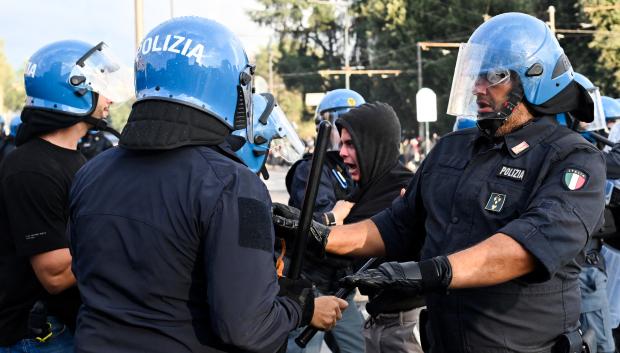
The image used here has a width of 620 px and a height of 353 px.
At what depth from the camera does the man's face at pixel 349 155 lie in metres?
4.57

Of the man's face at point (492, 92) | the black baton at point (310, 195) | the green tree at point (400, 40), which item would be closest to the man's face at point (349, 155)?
the man's face at point (492, 92)

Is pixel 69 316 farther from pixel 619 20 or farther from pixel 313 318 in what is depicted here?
pixel 619 20

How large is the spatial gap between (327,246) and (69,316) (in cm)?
118

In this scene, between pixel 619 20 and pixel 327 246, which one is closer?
pixel 327 246

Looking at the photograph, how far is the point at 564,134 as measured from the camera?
2.90 m

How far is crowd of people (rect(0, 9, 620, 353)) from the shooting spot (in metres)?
2.25

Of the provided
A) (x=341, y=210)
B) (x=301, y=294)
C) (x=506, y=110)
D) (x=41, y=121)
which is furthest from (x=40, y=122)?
Result: (x=506, y=110)

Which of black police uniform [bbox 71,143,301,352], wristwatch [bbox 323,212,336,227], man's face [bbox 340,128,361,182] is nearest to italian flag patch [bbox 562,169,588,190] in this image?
black police uniform [bbox 71,143,301,352]

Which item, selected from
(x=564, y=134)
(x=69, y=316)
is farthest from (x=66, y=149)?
(x=564, y=134)

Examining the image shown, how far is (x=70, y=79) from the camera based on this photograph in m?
3.89

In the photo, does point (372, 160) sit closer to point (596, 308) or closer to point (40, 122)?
point (40, 122)

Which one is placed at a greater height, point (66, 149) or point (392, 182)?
point (66, 149)

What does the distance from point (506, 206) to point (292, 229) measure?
0.86 meters

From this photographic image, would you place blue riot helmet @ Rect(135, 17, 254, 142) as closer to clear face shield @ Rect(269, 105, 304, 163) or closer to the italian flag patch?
the italian flag patch
